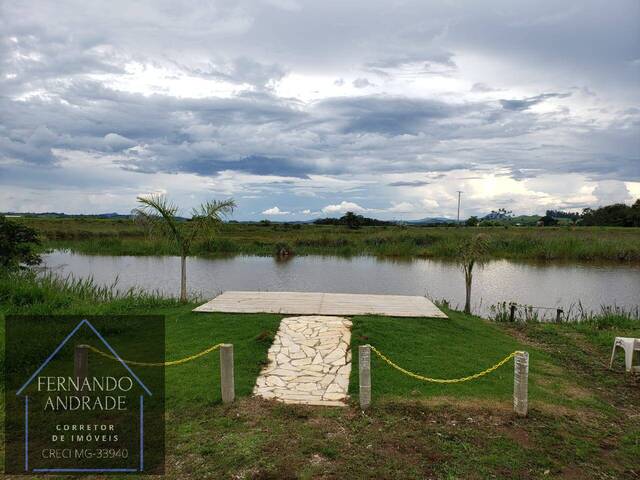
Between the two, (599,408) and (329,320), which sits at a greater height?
(329,320)

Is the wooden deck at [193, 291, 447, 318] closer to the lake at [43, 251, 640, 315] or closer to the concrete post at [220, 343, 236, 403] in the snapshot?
the concrete post at [220, 343, 236, 403]

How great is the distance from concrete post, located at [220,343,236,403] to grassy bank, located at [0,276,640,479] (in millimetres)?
140

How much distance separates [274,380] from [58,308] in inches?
273

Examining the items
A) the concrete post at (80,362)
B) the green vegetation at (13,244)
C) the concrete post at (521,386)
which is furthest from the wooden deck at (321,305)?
the green vegetation at (13,244)

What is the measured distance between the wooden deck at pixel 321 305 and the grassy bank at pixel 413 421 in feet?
3.75

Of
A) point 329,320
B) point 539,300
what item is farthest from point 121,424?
point 539,300

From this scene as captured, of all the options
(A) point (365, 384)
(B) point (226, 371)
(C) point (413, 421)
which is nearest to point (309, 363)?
(A) point (365, 384)

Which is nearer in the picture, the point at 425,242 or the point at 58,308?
the point at 58,308

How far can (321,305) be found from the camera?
10875 millimetres

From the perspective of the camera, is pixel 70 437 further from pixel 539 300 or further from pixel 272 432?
pixel 539 300

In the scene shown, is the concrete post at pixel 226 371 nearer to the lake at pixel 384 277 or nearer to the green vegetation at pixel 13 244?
the lake at pixel 384 277

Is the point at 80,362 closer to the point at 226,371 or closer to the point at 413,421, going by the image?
the point at 226,371

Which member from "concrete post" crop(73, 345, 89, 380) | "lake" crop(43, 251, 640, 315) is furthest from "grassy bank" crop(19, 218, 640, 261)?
"concrete post" crop(73, 345, 89, 380)

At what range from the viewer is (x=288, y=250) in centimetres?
3425
